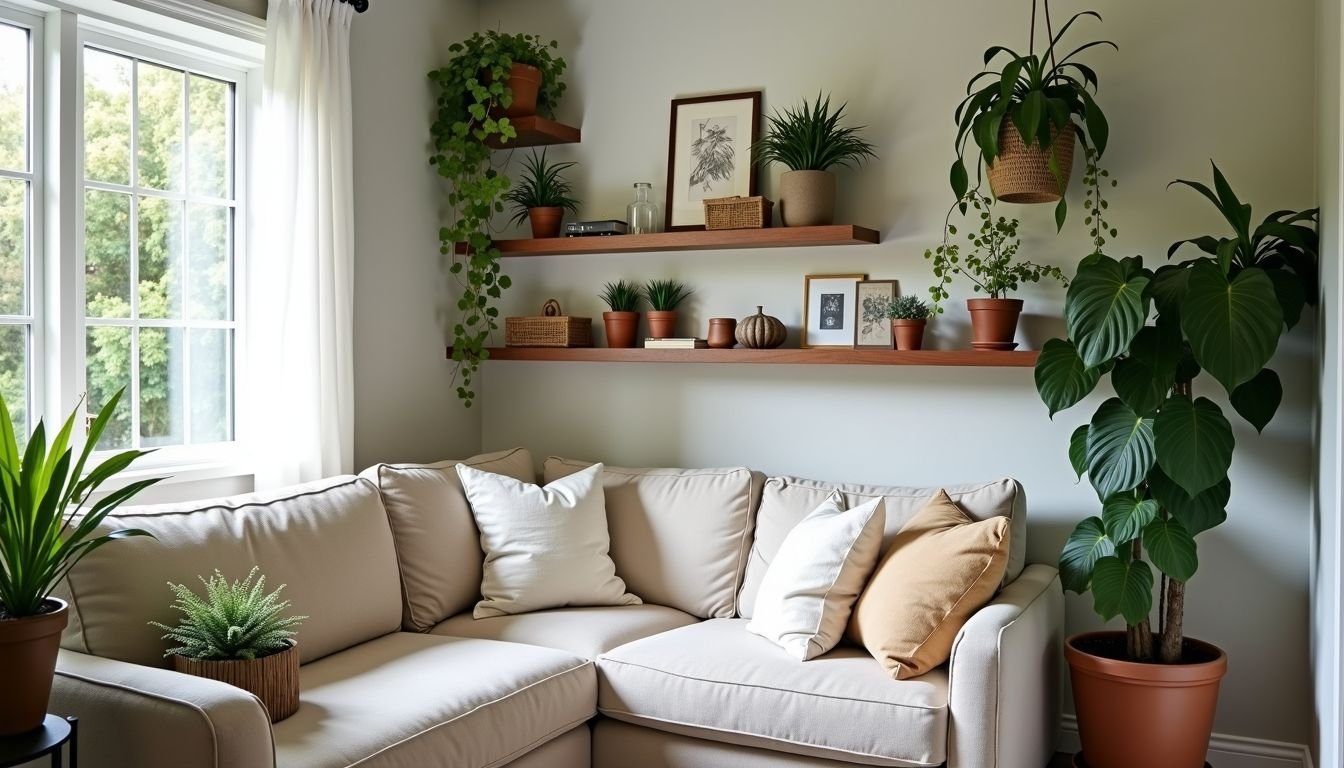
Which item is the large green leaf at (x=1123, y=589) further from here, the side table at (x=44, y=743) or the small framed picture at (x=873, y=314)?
the side table at (x=44, y=743)

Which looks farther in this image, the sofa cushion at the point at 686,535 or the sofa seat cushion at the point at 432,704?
the sofa cushion at the point at 686,535

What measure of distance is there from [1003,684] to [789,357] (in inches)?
52.1

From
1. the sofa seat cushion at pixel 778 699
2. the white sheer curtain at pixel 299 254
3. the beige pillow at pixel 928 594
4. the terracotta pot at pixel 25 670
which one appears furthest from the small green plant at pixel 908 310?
the terracotta pot at pixel 25 670

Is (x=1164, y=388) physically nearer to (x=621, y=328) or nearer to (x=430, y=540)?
(x=621, y=328)

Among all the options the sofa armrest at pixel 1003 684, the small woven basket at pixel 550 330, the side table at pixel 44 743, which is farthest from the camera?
the small woven basket at pixel 550 330

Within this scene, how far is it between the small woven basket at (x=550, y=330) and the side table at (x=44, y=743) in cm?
218

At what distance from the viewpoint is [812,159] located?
139 inches

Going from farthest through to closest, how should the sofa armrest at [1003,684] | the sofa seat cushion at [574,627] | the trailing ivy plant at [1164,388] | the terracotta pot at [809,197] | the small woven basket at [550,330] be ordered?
the small woven basket at [550,330] < the terracotta pot at [809,197] < the sofa seat cushion at [574,627] < the trailing ivy plant at [1164,388] < the sofa armrest at [1003,684]

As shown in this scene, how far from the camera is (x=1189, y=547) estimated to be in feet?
9.07

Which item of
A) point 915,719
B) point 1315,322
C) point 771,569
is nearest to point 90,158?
point 771,569

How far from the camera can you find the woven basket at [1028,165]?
3.10 m

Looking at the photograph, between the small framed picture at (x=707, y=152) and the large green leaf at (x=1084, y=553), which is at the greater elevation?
the small framed picture at (x=707, y=152)

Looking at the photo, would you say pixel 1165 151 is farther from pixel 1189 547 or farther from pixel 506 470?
pixel 506 470

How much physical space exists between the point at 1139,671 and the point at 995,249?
1276 millimetres
